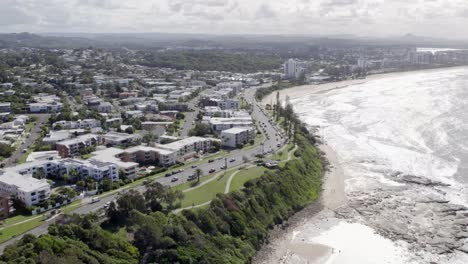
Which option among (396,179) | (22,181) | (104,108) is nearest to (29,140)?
(104,108)

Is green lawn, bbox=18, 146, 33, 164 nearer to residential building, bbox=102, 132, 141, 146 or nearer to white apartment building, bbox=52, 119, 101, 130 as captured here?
residential building, bbox=102, 132, 141, 146

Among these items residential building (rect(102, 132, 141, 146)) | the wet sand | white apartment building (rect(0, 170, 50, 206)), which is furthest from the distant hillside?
the wet sand

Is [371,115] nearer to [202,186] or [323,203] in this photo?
[323,203]

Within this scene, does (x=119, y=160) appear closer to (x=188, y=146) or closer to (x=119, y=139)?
(x=188, y=146)

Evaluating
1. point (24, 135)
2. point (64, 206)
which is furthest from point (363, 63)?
point (64, 206)

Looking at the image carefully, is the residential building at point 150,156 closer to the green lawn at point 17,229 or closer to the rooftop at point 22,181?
the rooftop at point 22,181

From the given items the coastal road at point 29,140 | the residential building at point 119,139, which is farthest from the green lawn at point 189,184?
the coastal road at point 29,140
